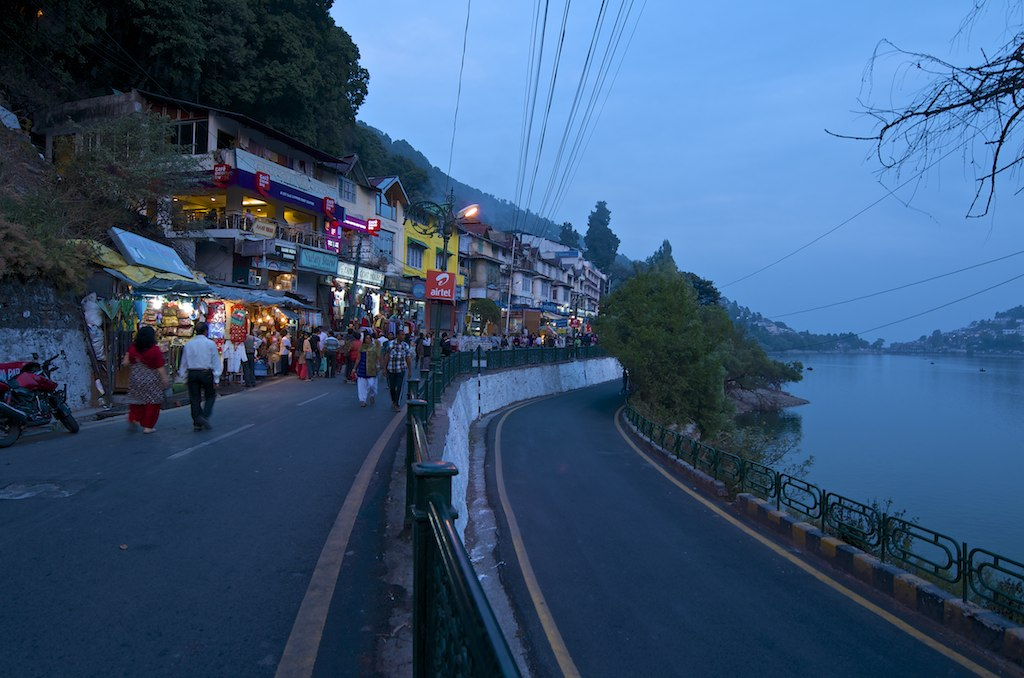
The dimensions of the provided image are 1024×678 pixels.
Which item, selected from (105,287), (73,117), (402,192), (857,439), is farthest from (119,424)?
(857,439)

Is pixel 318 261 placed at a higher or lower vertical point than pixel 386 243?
lower

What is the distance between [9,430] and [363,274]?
29.1 metres

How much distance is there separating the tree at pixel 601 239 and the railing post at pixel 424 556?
329 feet

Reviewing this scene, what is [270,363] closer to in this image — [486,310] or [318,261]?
[318,261]

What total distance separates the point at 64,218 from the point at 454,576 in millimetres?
16894

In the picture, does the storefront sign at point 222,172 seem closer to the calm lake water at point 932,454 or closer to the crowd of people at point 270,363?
the crowd of people at point 270,363

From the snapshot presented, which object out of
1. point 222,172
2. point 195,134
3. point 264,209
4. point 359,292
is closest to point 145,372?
point 222,172

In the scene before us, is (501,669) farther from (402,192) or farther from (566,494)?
(402,192)

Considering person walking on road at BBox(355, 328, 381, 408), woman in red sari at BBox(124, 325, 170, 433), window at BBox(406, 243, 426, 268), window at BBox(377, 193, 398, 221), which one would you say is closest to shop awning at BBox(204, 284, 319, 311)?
person walking on road at BBox(355, 328, 381, 408)

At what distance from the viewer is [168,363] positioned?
53.0ft

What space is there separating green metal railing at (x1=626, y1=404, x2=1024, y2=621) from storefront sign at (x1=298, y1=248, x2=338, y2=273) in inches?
965

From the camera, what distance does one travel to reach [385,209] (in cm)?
4325

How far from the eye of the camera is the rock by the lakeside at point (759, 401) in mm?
59312

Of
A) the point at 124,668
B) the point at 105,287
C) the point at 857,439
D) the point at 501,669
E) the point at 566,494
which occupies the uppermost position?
the point at 105,287
